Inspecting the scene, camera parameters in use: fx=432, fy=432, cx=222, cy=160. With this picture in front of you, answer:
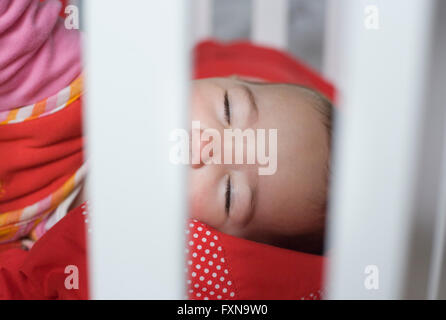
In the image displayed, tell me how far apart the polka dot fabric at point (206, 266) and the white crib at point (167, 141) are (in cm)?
34

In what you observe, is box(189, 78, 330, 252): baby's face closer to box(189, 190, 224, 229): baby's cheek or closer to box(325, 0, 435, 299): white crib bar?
box(189, 190, 224, 229): baby's cheek

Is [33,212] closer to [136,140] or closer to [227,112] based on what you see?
[227,112]

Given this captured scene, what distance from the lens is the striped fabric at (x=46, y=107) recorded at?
0.67 metres

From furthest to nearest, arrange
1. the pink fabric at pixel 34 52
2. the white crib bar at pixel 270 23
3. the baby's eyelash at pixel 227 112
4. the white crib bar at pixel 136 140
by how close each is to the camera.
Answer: the white crib bar at pixel 270 23 < the baby's eyelash at pixel 227 112 < the pink fabric at pixel 34 52 < the white crib bar at pixel 136 140

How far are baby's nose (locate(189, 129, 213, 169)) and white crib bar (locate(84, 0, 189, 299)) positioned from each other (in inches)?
12.3

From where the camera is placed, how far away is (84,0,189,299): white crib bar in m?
0.31

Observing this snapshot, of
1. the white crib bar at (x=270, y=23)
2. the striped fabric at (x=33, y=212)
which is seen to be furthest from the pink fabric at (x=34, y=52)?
the white crib bar at (x=270, y=23)

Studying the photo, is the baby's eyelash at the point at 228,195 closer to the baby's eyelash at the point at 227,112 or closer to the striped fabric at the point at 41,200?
the baby's eyelash at the point at 227,112

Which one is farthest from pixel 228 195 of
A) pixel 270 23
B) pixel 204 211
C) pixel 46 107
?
pixel 270 23

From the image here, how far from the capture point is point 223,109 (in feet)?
2.35

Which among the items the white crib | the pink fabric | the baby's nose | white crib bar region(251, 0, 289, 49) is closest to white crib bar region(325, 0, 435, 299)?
the white crib

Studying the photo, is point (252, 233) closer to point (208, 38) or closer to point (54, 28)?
point (54, 28)

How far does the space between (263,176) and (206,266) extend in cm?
17

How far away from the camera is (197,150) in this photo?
25.6 inches
